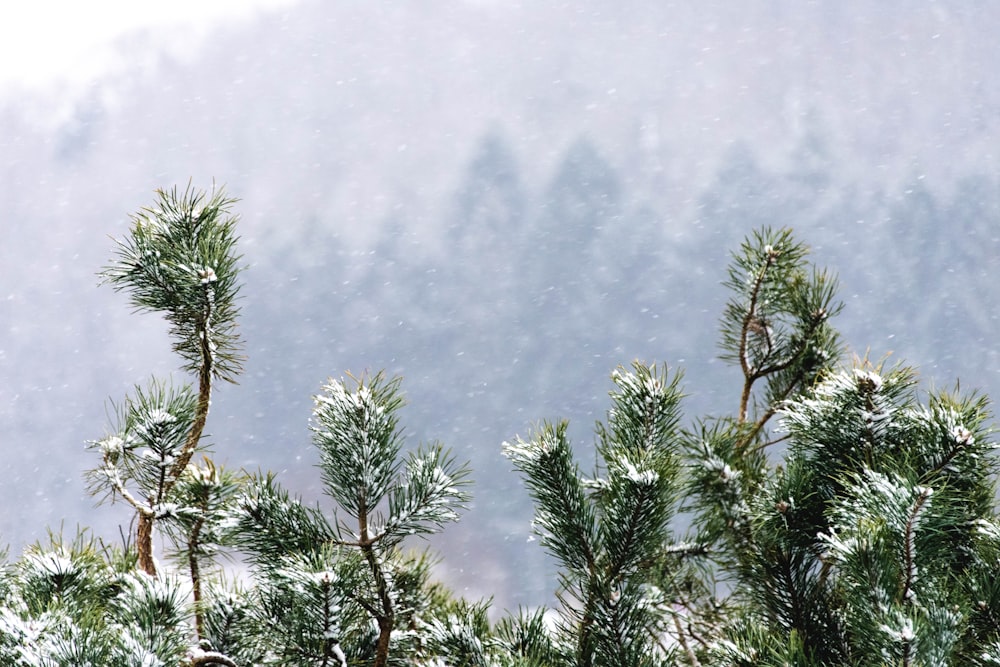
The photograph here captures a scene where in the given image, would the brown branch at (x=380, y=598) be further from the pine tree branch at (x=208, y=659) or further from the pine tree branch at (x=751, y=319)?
the pine tree branch at (x=751, y=319)

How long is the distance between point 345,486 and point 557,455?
22 cm

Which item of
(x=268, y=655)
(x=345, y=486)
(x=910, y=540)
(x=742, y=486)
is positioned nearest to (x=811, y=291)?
(x=742, y=486)

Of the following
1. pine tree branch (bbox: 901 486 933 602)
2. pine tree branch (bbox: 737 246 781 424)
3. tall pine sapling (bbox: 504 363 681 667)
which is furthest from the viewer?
pine tree branch (bbox: 737 246 781 424)

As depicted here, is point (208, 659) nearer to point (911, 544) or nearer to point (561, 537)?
point (561, 537)

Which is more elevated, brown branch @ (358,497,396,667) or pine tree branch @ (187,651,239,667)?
brown branch @ (358,497,396,667)

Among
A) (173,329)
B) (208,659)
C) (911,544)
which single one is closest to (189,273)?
(173,329)

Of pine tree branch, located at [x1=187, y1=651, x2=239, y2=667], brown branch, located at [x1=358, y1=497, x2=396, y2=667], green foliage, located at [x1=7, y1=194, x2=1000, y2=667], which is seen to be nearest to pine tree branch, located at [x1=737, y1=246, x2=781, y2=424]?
green foliage, located at [x1=7, y1=194, x2=1000, y2=667]

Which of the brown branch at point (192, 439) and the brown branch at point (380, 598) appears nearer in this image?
the brown branch at point (380, 598)

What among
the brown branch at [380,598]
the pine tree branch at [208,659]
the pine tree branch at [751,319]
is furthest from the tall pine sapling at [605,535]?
the pine tree branch at [751,319]

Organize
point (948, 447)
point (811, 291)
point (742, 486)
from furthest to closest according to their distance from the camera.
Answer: point (811, 291)
point (742, 486)
point (948, 447)

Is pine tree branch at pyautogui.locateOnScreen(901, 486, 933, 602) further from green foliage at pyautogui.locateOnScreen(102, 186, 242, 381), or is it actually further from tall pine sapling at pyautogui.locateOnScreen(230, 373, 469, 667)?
green foliage at pyautogui.locateOnScreen(102, 186, 242, 381)

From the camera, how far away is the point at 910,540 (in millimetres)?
694

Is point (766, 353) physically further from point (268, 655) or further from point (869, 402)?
point (268, 655)

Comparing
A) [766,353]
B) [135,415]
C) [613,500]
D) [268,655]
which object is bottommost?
[268,655]
